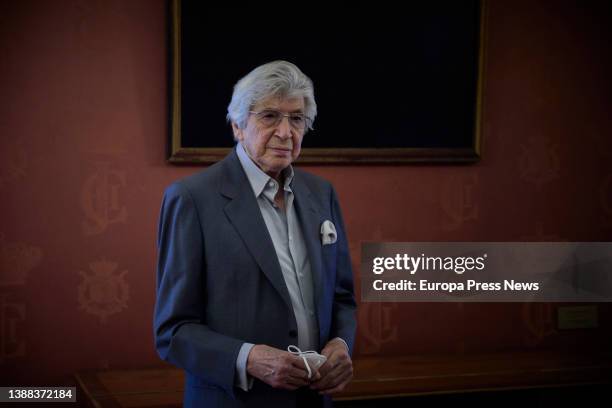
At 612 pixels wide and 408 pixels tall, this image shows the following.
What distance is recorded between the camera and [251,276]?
1510mm

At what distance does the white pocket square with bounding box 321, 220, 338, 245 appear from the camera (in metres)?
1.66

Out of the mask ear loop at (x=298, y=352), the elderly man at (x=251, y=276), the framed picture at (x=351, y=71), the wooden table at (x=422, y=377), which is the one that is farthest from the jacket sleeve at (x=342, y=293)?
the framed picture at (x=351, y=71)

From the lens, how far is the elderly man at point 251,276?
4.82 feet

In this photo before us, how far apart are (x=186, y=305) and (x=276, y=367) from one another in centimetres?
23

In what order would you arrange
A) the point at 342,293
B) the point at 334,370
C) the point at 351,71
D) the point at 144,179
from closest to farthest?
the point at 334,370 < the point at 342,293 < the point at 144,179 < the point at 351,71

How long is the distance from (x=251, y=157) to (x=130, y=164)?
105 cm

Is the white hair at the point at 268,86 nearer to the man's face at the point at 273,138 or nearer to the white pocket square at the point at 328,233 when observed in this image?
the man's face at the point at 273,138

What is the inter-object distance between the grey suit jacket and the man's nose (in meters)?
0.15

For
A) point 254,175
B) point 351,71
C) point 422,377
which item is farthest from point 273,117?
point 422,377

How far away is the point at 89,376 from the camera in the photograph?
247 cm

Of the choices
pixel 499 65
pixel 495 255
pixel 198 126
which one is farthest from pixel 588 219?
pixel 198 126

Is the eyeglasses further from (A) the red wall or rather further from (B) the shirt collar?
(A) the red wall

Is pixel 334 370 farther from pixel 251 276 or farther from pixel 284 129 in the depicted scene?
pixel 284 129

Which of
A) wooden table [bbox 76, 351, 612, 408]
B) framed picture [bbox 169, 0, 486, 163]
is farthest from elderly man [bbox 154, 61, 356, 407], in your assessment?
framed picture [bbox 169, 0, 486, 163]
